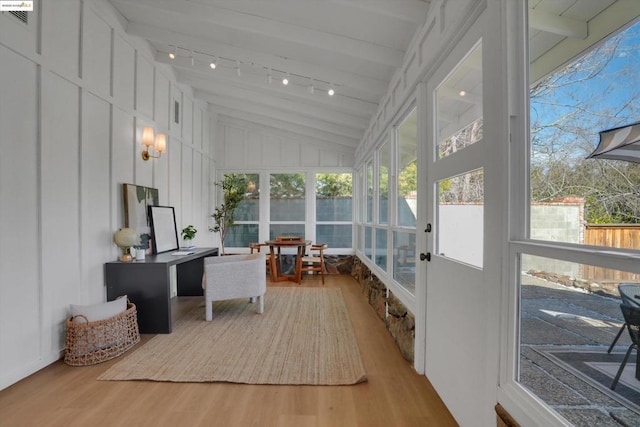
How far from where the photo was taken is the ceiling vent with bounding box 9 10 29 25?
2.10 m

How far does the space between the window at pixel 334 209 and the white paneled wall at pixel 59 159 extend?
3.62 metres

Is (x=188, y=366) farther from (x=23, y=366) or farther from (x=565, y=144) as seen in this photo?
(x=565, y=144)

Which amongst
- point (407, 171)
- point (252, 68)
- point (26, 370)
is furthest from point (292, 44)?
point (26, 370)

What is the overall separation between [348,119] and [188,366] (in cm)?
384

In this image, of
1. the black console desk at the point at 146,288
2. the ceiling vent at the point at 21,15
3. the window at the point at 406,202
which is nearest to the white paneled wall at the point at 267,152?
the window at the point at 406,202

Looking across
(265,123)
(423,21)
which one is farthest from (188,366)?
(265,123)

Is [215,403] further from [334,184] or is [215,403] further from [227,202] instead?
[334,184]

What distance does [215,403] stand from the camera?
1886mm

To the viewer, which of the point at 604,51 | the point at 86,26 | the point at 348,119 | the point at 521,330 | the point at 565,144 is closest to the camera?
the point at 604,51

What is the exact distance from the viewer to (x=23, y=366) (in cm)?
213

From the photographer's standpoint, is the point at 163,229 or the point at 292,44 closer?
the point at 292,44

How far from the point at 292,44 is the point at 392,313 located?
301 centimetres

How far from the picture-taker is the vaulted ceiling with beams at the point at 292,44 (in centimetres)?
237

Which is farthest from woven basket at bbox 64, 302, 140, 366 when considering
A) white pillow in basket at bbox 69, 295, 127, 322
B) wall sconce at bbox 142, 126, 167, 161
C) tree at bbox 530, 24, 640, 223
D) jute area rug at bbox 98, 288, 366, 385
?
tree at bbox 530, 24, 640, 223
